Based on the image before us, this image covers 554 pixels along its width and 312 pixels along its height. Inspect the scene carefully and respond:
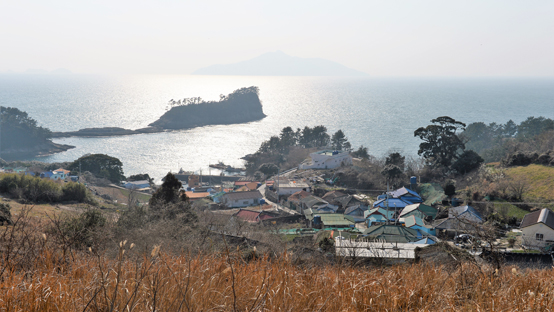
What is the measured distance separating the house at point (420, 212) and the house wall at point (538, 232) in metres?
4.44

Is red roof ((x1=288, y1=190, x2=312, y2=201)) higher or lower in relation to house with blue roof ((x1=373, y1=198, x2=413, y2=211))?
lower

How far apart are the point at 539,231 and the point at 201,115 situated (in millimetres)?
57924

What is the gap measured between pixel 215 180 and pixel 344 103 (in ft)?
221

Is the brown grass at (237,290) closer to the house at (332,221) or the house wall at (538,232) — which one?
the house wall at (538,232)

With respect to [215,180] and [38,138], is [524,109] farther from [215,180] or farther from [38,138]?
[38,138]

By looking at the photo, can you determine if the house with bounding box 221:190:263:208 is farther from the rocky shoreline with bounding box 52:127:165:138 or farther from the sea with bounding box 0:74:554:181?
the rocky shoreline with bounding box 52:127:165:138

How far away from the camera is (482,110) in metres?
78.4

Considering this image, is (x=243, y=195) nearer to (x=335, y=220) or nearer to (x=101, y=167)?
(x=335, y=220)

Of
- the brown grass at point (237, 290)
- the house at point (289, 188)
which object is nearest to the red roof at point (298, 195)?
the house at point (289, 188)

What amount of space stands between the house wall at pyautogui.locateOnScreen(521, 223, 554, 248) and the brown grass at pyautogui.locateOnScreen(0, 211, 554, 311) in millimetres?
10471

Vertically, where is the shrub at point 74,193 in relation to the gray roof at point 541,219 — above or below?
below

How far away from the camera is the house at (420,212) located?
51.9ft

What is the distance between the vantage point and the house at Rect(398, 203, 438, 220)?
15820 millimetres

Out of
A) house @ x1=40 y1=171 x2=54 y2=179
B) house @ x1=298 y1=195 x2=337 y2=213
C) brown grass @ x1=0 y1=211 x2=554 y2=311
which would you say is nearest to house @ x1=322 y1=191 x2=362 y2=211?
house @ x1=298 y1=195 x2=337 y2=213
